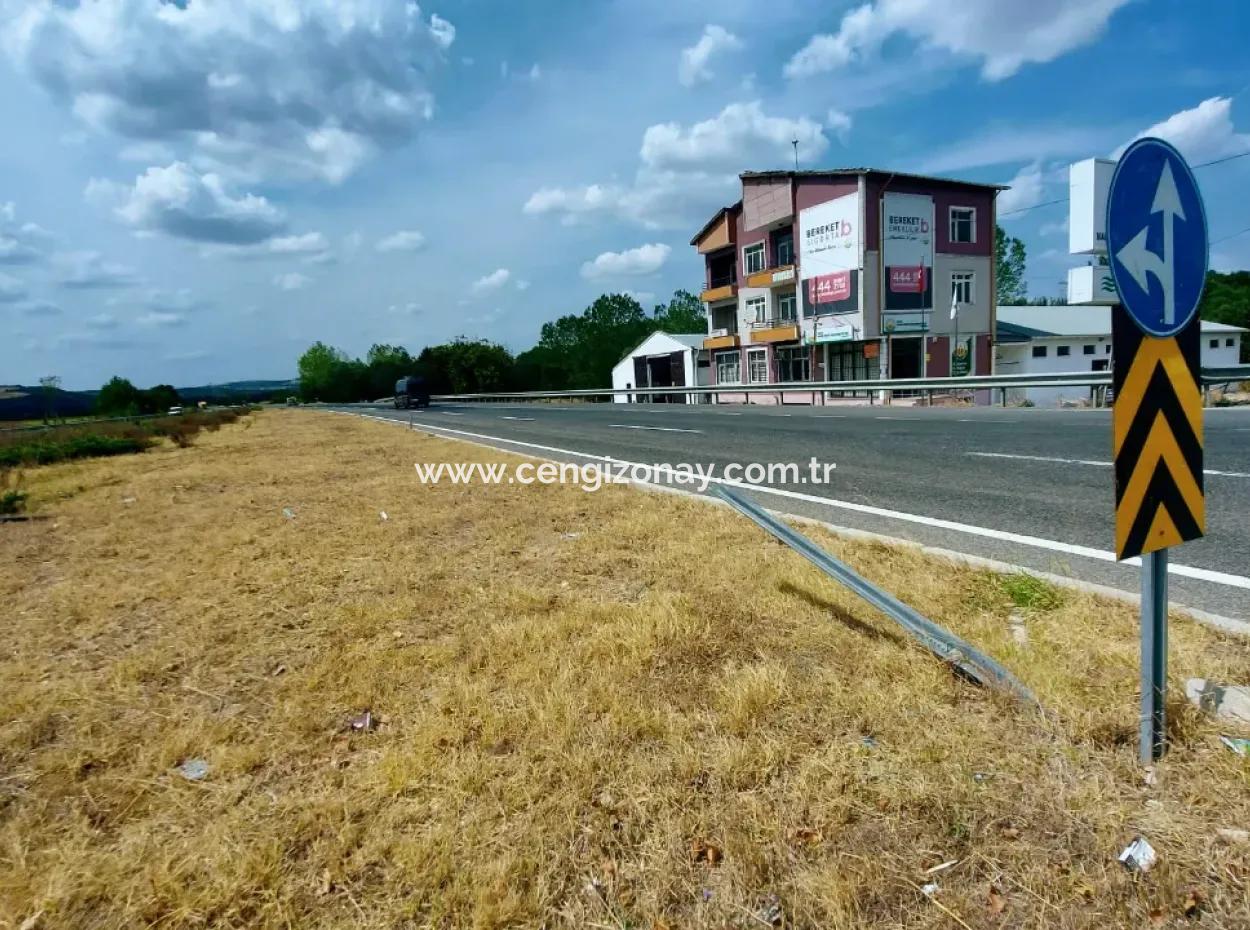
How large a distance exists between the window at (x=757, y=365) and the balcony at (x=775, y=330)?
110 centimetres

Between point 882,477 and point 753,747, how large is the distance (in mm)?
5907

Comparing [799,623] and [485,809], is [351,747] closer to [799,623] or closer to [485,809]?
[485,809]

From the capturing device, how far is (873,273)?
104 ft

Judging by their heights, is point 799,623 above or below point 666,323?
below

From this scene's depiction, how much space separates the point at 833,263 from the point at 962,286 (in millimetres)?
7205

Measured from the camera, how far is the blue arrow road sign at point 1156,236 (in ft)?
6.22

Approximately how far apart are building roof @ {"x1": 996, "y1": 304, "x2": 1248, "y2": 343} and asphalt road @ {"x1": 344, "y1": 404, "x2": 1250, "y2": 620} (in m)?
26.8

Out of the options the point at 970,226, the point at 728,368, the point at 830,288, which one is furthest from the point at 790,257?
the point at 970,226

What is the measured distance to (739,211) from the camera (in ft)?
133

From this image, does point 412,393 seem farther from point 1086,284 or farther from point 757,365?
point 1086,284

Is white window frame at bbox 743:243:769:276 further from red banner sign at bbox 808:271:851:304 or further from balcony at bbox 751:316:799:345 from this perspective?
red banner sign at bbox 808:271:851:304

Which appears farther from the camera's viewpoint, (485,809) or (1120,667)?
(1120,667)

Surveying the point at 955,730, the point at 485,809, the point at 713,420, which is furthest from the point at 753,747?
the point at 713,420

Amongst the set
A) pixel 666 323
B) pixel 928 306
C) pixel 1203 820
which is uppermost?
pixel 666 323
